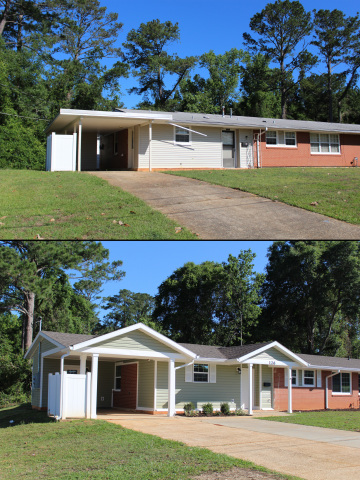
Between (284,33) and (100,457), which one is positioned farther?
(284,33)

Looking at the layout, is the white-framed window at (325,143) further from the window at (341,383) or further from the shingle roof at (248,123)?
the window at (341,383)

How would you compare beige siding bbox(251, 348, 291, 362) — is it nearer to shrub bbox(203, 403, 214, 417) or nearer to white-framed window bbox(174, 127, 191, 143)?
shrub bbox(203, 403, 214, 417)

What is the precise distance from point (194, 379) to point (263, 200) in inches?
355

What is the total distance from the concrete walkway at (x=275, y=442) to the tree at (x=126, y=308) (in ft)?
152

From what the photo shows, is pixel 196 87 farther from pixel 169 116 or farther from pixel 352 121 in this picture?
pixel 169 116

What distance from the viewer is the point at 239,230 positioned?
35.8 ft

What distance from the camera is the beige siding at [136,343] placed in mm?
15914

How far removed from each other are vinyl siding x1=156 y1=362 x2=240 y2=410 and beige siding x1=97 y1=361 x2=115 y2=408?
→ 130 inches

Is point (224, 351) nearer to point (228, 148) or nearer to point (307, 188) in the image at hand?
point (307, 188)

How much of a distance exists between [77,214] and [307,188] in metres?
8.02

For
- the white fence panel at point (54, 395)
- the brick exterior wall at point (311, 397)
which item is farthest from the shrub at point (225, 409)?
the white fence panel at point (54, 395)

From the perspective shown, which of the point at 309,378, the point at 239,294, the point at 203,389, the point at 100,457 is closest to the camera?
the point at 100,457

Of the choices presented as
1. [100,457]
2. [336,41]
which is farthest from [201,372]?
[336,41]

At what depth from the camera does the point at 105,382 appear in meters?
20.6
